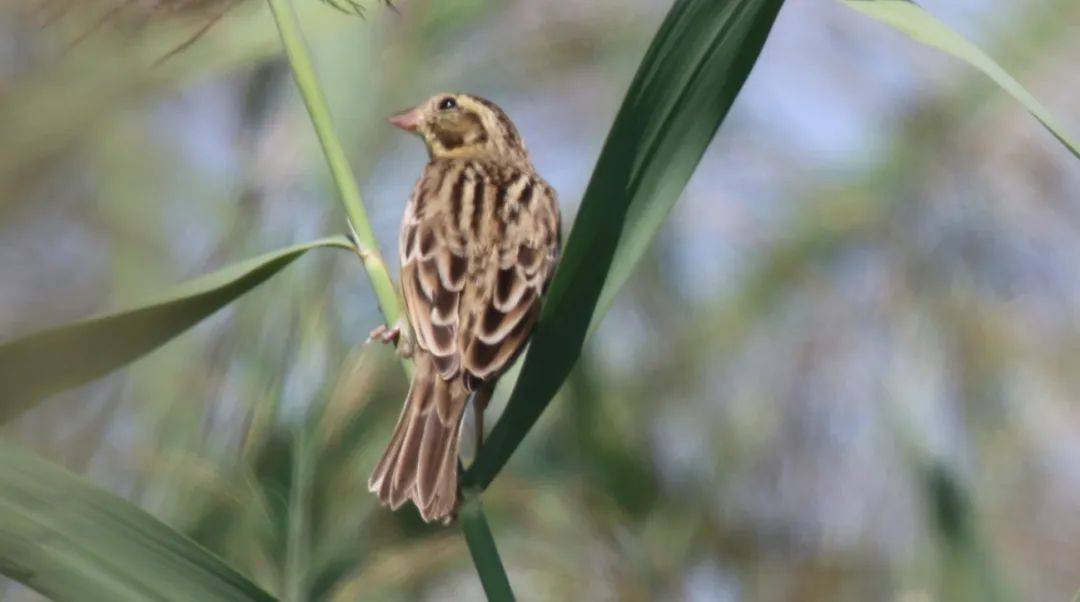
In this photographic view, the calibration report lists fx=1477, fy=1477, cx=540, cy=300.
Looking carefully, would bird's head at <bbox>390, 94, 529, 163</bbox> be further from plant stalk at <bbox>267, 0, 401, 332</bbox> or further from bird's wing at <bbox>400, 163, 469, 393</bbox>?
plant stalk at <bbox>267, 0, 401, 332</bbox>

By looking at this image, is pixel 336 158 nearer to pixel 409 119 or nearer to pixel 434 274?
Result: pixel 434 274

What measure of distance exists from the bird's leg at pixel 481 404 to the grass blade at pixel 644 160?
11.7 inches

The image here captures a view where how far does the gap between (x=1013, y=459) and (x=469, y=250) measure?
0.71 meters

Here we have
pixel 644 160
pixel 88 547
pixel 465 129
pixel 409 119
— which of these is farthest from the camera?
pixel 465 129

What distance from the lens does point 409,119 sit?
1.76 meters

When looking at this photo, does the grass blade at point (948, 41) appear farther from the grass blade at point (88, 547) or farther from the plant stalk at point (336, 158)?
the grass blade at point (88, 547)

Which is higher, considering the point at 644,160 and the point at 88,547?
the point at 644,160

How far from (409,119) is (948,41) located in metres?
0.86

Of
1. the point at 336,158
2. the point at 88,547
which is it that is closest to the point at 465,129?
the point at 336,158

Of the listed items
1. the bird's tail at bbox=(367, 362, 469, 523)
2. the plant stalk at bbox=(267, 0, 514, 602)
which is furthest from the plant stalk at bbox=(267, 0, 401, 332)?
the bird's tail at bbox=(367, 362, 469, 523)

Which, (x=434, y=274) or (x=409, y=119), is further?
(x=409, y=119)

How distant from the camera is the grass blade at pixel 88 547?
0.87 meters

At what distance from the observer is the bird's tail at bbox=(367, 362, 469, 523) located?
1.10 metres

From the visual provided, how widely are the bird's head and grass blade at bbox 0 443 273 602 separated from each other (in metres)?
0.92
